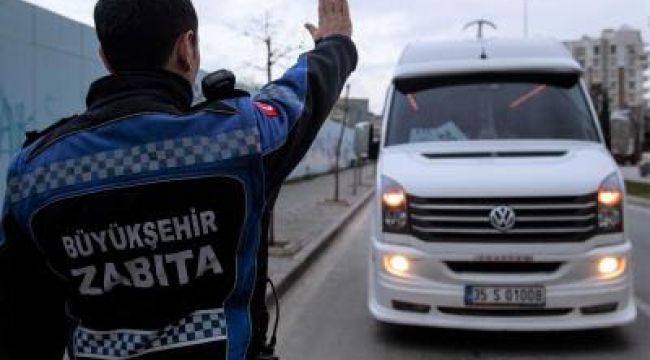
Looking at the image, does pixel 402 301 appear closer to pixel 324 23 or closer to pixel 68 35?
pixel 324 23

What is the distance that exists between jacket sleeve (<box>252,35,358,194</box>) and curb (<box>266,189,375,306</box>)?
401 cm

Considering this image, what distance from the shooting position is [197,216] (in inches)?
66.4

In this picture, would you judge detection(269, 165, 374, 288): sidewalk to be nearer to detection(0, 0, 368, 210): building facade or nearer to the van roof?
detection(0, 0, 368, 210): building facade

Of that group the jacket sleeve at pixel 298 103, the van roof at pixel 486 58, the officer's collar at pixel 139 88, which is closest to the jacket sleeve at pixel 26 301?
the officer's collar at pixel 139 88

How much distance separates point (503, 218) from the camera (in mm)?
5832

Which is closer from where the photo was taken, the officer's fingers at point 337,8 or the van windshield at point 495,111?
the officer's fingers at point 337,8

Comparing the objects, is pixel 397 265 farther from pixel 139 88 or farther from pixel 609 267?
pixel 139 88

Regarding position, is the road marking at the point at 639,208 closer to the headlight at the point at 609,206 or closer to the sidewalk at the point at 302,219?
the sidewalk at the point at 302,219

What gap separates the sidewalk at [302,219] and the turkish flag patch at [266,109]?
23.5 ft

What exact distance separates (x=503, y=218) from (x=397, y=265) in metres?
0.85

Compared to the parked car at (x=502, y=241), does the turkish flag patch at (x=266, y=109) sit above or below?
above

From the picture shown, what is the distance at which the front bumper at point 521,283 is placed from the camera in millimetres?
5805

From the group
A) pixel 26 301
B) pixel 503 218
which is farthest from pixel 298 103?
pixel 503 218

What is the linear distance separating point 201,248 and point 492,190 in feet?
14.4
